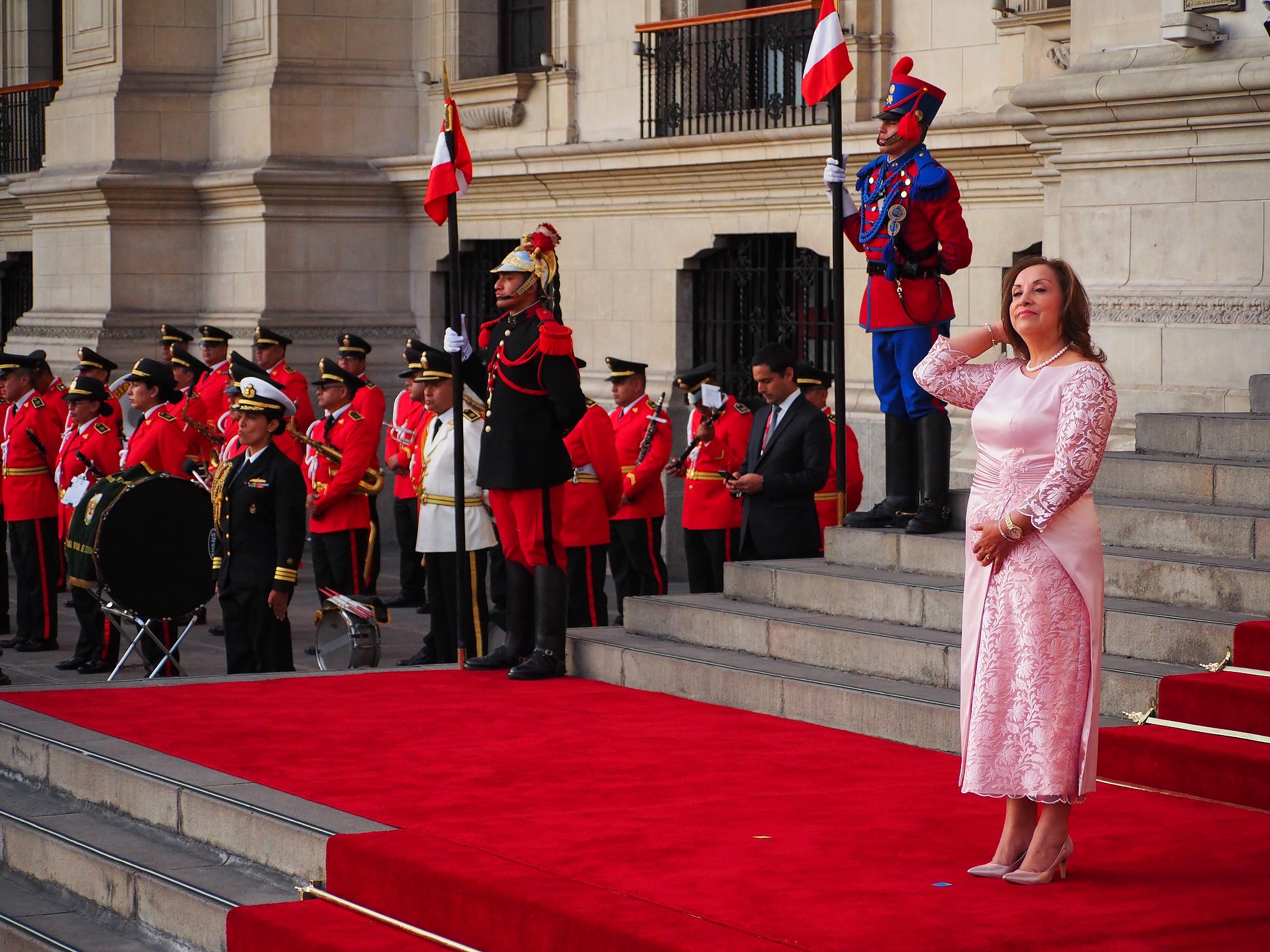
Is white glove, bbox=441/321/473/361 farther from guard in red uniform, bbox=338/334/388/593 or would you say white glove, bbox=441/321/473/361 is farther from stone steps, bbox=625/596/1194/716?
guard in red uniform, bbox=338/334/388/593

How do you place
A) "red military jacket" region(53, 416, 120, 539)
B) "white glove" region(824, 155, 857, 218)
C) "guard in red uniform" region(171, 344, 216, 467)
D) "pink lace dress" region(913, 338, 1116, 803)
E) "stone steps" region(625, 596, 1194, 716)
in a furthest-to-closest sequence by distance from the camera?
"guard in red uniform" region(171, 344, 216, 467), "red military jacket" region(53, 416, 120, 539), "white glove" region(824, 155, 857, 218), "stone steps" region(625, 596, 1194, 716), "pink lace dress" region(913, 338, 1116, 803)

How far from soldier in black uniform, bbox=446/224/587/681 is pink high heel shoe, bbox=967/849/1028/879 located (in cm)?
369

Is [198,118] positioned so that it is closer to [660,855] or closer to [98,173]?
[98,173]

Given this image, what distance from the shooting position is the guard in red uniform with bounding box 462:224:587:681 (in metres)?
8.64

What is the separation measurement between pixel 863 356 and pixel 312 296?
6.85 metres

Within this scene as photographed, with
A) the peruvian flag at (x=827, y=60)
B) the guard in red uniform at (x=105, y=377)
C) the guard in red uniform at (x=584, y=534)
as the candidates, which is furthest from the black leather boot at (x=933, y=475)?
the guard in red uniform at (x=105, y=377)

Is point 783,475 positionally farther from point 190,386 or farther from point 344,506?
point 190,386

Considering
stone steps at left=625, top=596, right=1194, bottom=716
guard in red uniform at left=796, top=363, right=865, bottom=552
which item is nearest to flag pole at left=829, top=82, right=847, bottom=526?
stone steps at left=625, top=596, right=1194, bottom=716

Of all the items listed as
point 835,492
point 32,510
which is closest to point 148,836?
point 835,492

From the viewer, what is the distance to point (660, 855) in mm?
5539

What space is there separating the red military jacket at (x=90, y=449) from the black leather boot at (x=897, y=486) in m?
5.85

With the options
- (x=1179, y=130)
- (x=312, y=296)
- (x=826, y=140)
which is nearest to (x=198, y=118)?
(x=312, y=296)

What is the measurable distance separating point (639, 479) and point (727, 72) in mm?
4713

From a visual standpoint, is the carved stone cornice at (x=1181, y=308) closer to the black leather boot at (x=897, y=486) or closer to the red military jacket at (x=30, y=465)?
the black leather boot at (x=897, y=486)
